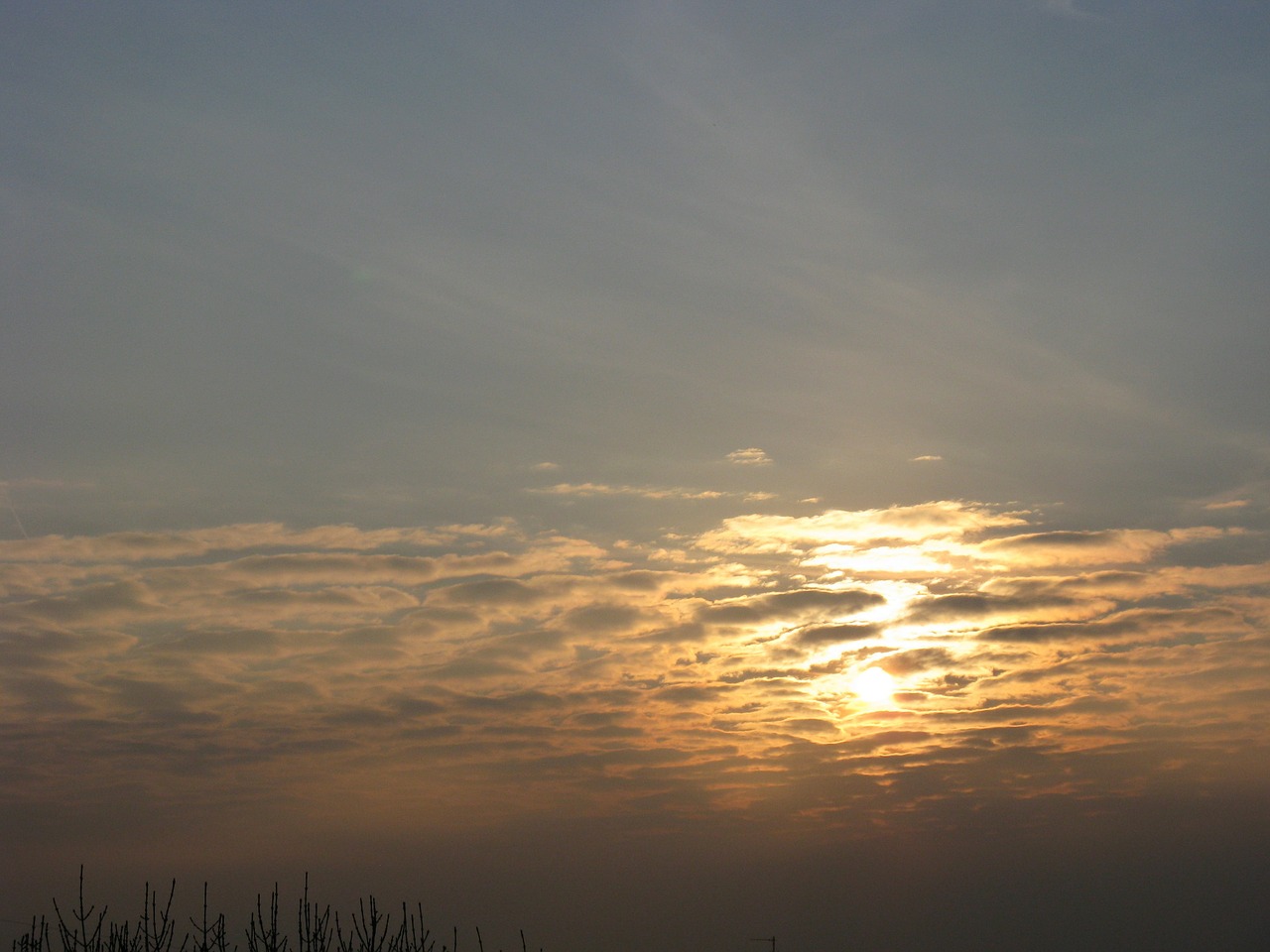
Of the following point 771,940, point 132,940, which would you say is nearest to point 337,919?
point 132,940

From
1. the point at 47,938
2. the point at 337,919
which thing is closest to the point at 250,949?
the point at 337,919

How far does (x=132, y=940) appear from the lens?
45.1 m

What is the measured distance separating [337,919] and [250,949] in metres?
4.28

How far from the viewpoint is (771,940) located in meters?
91.1

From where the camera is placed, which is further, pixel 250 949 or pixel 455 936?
pixel 455 936

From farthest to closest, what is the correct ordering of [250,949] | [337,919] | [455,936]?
[455,936] → [337,919] → [250,949]

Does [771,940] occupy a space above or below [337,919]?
below

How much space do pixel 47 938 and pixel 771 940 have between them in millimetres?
61774

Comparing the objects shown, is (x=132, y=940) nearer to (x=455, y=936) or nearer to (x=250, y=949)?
(x=250, y=949)

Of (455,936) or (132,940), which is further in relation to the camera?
(455,936)

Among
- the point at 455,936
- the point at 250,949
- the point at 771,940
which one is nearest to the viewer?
the point at 250,949

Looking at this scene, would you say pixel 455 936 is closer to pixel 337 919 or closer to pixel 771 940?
pixel 337 919

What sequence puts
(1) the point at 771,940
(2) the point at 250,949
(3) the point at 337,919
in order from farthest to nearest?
(1) the point at 771,940 → (3) the point at 337,919 → (2) the point at 250,949

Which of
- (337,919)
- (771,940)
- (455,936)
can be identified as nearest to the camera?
(337,919)
